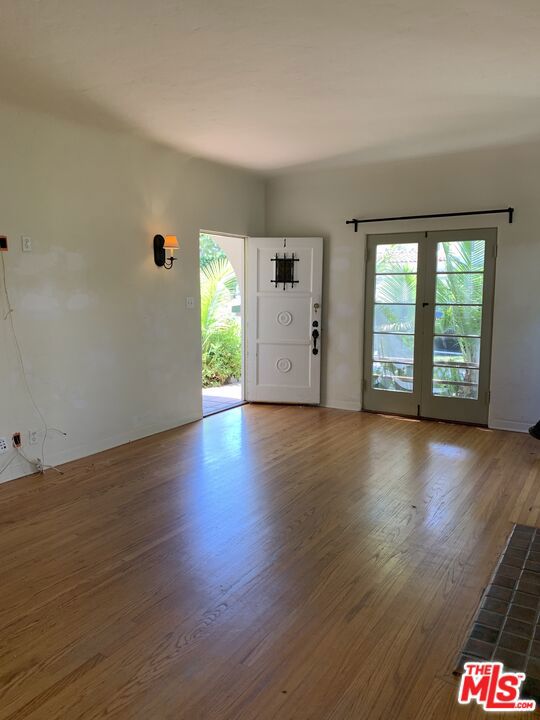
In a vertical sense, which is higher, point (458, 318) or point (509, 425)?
point (458, 318)

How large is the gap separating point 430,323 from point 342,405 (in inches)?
57.0

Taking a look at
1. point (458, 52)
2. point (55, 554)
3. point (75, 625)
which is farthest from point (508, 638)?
point (458, 52)

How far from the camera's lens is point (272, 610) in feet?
7.52

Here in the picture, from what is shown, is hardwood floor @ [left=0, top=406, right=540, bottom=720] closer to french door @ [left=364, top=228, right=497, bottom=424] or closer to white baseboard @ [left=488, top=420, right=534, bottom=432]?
white baseboard @ [left=488, top=420, right=534, bottom=432]

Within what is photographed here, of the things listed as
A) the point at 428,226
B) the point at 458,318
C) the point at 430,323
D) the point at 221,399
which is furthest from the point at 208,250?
the point at 458,318

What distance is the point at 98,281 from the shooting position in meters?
4.50

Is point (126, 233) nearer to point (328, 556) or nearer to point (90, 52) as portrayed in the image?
point (90, 52)

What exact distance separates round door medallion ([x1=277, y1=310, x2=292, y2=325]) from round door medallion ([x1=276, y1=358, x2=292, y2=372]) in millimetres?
455

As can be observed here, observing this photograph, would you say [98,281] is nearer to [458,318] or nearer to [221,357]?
[458,318]

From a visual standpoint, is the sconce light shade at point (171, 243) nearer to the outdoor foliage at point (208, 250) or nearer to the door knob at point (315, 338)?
the door knob at point (315, 338)

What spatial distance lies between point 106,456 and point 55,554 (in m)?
1.70

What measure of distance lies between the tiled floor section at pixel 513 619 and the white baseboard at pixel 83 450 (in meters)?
3.30

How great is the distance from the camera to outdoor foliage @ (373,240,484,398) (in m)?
5.39

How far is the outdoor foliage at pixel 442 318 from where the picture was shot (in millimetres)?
5391
